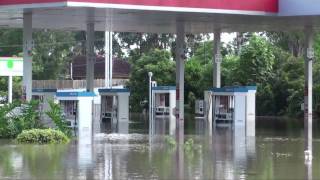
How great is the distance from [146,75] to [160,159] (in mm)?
42412

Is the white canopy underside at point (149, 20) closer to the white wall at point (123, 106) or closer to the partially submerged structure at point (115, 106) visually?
the partially submerged structure at point (115, 106)

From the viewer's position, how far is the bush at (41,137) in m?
25.8

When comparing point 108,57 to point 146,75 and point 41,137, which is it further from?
point 41,137

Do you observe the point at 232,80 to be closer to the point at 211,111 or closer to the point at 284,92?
the point at 284,92

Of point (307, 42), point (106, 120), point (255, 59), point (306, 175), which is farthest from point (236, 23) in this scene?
point (306, 175)

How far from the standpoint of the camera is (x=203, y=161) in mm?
19656

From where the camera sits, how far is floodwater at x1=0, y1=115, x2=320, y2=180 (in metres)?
16.8

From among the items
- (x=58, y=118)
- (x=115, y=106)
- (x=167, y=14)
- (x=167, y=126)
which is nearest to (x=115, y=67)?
(x=115, y=106)

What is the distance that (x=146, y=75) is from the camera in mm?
62469

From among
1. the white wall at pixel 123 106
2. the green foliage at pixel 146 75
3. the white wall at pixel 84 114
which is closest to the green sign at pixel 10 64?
the white wall at pixel 123 106

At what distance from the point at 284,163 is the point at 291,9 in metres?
17.4

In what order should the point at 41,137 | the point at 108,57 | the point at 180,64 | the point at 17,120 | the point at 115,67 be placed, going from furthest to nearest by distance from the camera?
the point at 115,67 < the point at 108,57 < the point at 180,64 < the point at 17,120 < the point at 41,137

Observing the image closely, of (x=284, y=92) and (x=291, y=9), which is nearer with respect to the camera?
(x=291, y=9)

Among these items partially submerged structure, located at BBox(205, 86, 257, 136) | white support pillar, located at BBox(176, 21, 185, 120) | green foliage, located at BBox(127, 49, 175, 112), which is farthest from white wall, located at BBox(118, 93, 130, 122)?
green foliage, located at BBox(127, 49, 175, 112)
